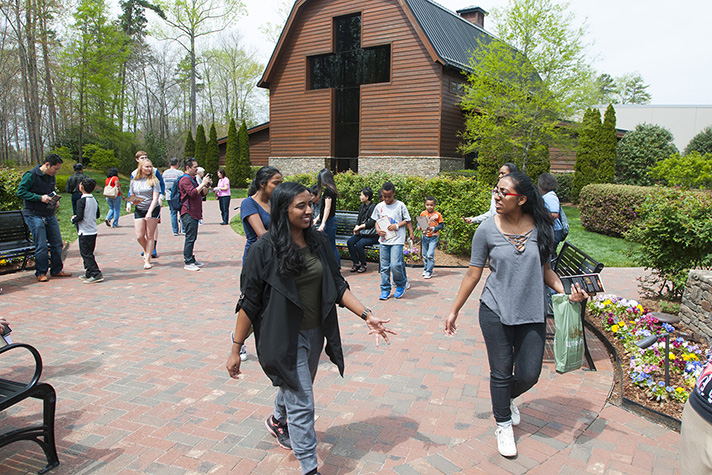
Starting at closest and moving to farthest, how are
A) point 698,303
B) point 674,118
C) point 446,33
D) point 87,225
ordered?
point 698,303 < point 87,225 < point 446,33 < point 674,118

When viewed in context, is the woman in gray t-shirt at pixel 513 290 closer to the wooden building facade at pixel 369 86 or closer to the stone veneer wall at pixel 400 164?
the stone veneer wall at pixel 400 164

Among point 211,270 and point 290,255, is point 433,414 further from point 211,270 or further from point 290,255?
point 211,270

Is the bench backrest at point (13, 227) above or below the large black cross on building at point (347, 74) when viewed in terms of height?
below

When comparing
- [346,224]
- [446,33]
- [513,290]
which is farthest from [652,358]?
[446,33]

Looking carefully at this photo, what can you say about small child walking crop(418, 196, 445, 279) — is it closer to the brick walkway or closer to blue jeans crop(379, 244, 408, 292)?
blue jeans crop(379, 244, 408, 292)

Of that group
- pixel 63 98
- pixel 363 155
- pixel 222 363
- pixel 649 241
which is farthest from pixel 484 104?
pixel 63 98

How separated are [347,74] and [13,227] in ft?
59.3

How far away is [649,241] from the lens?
6.30 metres

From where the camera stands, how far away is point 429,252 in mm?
8586

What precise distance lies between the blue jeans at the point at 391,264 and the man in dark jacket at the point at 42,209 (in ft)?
16.8

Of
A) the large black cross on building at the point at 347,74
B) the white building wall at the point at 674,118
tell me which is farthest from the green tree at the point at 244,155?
the white building wall at the point at 674,118

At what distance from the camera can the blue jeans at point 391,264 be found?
7.03 metres

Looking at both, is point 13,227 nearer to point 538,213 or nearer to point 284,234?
point 284,234

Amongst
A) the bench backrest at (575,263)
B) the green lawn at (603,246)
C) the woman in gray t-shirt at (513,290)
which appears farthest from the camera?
the green lawn at (603,246)
